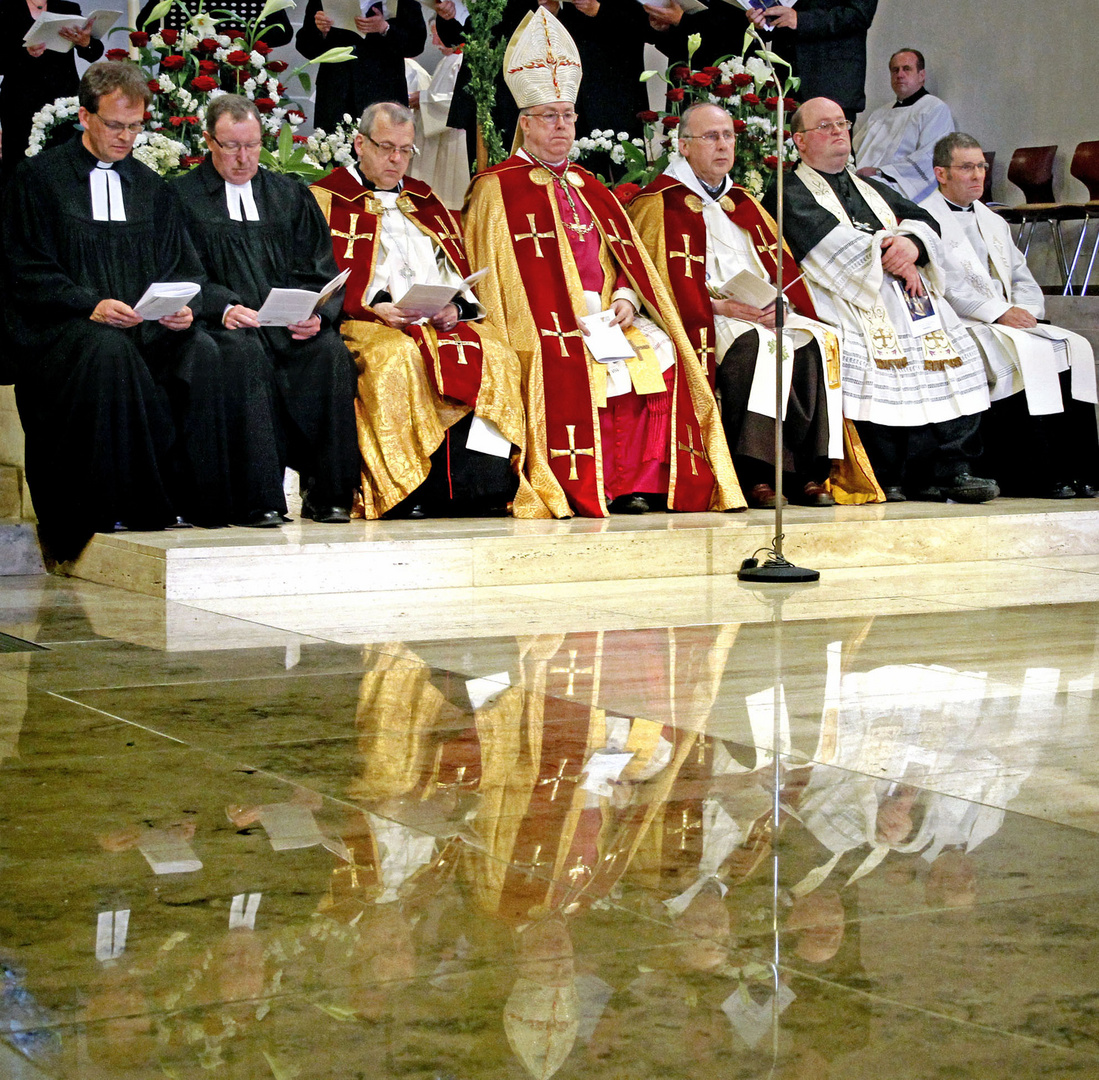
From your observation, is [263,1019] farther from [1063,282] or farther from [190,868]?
[1063,282]

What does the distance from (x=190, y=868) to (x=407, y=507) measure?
4.31m

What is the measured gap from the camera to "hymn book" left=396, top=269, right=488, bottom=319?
6.46 meters

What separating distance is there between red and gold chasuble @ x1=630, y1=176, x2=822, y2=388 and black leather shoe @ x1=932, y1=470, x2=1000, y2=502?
752 millimetres

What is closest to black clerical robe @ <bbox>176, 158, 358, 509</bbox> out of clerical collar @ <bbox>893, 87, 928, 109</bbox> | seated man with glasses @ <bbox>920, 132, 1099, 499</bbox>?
seated man with glasses @ <bbox>920, 132, 1099, 499</bbox>

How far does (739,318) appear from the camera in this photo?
7363 millimetres

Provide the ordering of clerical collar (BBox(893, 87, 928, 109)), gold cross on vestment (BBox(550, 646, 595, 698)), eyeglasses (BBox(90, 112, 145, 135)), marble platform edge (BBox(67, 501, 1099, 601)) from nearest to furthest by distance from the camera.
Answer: gold cross on vestment (BBox(550, 646, 595, 698))
marble platform edge (BBox(67, 501, 1099, 601))
eyeglasses (BBox(90, 112, 145, 135))
clerical collar (BBox(893, 87, 928, 109))

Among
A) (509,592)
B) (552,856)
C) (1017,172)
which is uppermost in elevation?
(1017,172)

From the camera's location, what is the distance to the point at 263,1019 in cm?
182

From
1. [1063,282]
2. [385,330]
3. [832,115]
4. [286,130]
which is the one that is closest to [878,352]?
[832,115]

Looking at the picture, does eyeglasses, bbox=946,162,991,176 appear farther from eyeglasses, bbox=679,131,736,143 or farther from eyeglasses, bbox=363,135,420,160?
eyeglasses, bbox=363,135,420,160

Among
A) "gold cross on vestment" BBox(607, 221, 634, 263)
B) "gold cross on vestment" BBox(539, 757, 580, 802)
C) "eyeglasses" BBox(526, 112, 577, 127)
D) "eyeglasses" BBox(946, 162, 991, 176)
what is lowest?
"gold cross on vestment" BBox(539, 757, 580, 802)

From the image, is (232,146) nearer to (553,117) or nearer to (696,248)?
(553,117)

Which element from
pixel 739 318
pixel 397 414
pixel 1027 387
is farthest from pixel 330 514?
pixel 1027 387

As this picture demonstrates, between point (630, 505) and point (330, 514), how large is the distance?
130cm
